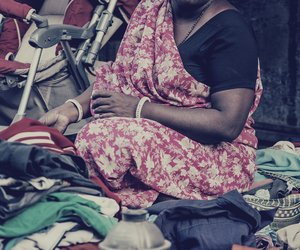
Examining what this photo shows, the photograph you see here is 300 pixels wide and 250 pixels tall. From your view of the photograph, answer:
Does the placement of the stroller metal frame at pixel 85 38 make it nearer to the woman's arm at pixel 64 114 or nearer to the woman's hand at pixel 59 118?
the woman's arm at pixel 64 114

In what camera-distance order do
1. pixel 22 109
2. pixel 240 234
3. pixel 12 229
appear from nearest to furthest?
pixel 12 229, pixel 240 234, pixel 22 109

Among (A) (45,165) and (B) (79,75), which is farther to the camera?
(B) (79,75)

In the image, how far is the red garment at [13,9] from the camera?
4.89 m

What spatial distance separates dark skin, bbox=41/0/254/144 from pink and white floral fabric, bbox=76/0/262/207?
0.06 metres

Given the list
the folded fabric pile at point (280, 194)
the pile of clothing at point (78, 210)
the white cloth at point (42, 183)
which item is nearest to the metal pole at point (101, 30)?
the folded fabric pile at point (280, 194)

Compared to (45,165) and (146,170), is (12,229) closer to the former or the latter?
(45,165)

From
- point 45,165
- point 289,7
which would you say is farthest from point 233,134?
point 289,7

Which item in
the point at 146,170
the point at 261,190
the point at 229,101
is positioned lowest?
the point at 261,190

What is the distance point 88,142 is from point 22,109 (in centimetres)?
117

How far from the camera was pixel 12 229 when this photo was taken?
9.42 ft

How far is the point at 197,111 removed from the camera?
3797 millimetres

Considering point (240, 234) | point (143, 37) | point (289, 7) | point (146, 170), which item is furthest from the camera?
point (289, 7)

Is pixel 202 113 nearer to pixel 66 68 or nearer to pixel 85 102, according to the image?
pixel 85 102

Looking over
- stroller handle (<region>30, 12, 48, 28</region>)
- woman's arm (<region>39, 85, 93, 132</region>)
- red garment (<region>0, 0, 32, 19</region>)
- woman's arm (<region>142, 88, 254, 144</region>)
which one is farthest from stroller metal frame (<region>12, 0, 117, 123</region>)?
woman's arm (<region>142, 88, 254, 144</region>)
